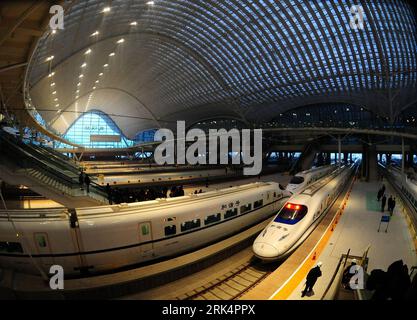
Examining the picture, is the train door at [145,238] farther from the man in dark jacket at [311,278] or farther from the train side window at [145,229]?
the man in dark jacket at [311,278]

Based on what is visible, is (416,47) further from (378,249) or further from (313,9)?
(378,249)

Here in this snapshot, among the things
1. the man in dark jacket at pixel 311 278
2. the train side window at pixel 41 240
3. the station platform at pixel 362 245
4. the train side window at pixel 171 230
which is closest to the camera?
the man in dark jacket at pixel 311 278

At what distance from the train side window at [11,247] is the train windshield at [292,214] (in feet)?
36.6

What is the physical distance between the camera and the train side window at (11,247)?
9.36 m

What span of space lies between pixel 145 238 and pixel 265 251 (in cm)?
525

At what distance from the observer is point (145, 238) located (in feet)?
35.2

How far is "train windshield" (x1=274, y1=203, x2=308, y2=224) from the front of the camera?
13.0 metres

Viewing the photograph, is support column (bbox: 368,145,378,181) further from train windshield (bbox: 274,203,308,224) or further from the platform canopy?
train windshield (bbox: 274,203,308,224)
